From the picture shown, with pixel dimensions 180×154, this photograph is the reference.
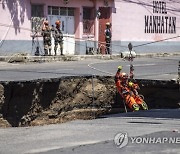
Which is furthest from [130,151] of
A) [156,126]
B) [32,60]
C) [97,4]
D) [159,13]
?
[159,13]

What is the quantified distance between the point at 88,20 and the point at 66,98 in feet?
43.9

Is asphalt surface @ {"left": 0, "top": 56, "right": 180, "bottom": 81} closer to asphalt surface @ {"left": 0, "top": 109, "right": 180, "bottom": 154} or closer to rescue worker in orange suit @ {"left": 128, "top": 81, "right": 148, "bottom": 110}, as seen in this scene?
rescue worker in orange suit @ {"left": 128, "top": 81, "right": 148, "bottom": 110}

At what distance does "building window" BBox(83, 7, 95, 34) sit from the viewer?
27202 millimetres

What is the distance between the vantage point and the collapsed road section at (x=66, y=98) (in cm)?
1329

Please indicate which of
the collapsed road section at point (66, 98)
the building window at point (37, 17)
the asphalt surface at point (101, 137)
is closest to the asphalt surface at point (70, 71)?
the collapsed road section at point (66, 98)

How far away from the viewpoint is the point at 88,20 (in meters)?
27.4

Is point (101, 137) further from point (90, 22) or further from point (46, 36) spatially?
point (90, 22)

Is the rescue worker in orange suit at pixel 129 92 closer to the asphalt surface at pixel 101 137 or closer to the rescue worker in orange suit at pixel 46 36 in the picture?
the asphalt surface at pixel 101 137

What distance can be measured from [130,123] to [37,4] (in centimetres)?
1623

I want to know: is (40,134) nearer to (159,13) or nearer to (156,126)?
(156,126)

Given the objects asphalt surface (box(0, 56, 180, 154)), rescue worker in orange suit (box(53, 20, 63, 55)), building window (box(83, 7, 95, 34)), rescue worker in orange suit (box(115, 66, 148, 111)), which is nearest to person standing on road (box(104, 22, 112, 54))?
building window (box(83, 7, 95, 34))

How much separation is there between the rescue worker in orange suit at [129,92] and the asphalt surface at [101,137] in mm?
3127

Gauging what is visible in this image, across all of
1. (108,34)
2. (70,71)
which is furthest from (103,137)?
(108,34)

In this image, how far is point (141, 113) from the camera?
11.0 m
